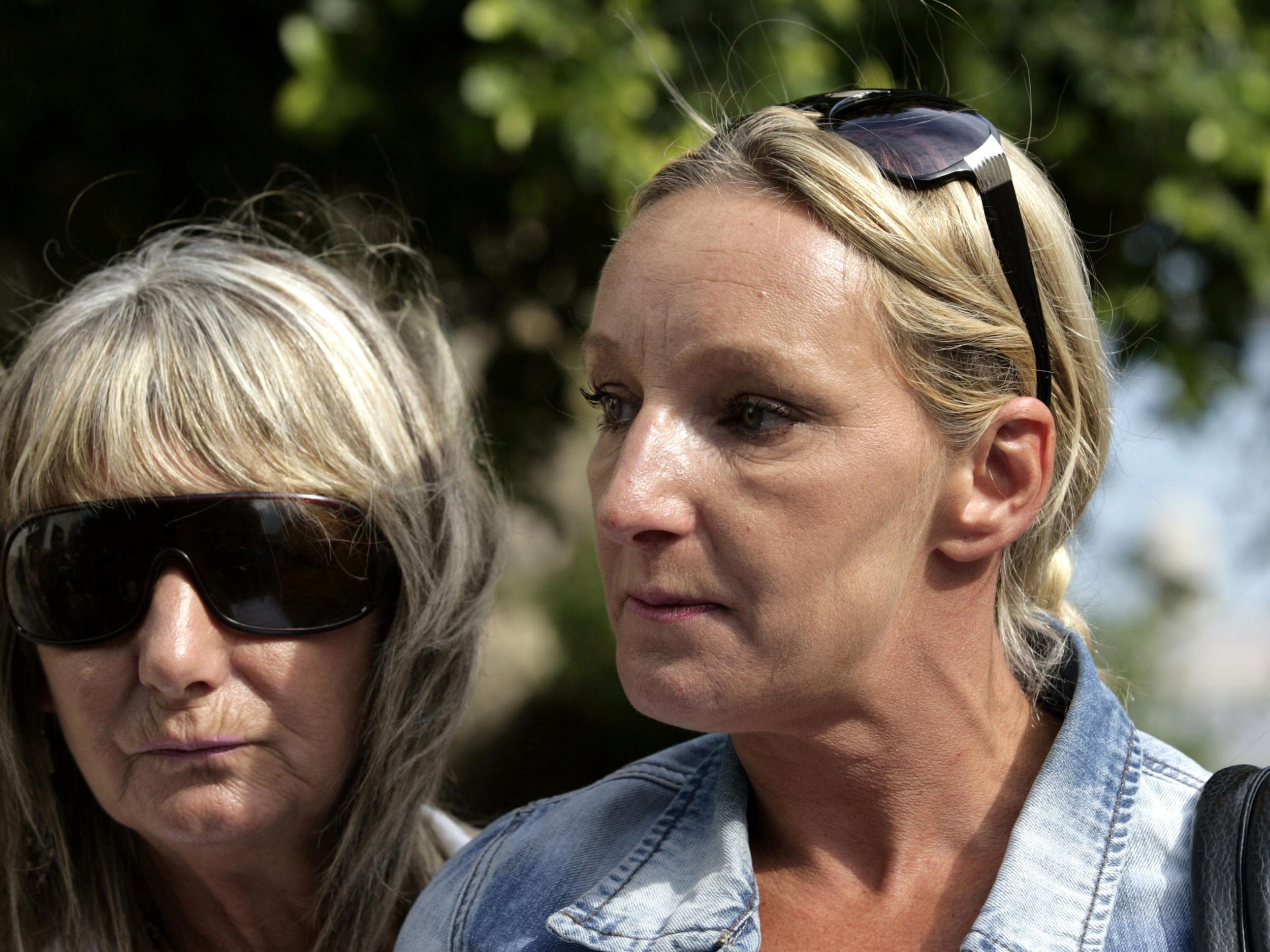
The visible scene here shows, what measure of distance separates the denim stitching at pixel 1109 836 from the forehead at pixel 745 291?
63cm

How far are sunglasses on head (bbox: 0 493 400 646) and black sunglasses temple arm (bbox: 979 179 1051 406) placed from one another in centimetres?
111

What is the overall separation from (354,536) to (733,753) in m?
0.74

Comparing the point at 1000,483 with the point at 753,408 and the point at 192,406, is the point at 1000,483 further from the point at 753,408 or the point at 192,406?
the point at 192,406

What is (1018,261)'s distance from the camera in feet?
5.82

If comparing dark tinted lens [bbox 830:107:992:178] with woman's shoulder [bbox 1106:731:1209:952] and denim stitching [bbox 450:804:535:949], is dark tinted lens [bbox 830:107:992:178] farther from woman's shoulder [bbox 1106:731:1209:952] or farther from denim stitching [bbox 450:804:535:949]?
denim stitching [bbox 450:804:535:949]

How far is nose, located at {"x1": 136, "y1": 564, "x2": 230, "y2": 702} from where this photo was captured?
2.07 metres

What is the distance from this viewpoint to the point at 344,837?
Result: 2.30 metres

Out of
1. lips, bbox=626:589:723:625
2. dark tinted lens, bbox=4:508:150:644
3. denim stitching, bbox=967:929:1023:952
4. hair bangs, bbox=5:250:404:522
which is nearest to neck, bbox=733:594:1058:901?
denim stitching, bbox=967:929:1023:952

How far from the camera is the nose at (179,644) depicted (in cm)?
207

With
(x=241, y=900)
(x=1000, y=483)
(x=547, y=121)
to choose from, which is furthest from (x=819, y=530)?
(x=547, y=121)

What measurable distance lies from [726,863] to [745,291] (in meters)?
0.75

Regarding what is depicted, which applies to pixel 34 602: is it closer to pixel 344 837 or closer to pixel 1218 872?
pixel 344 837

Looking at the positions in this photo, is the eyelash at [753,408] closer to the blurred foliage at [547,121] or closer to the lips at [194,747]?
the lips at [194,747]

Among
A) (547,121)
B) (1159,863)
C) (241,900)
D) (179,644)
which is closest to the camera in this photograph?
(1159,863)
